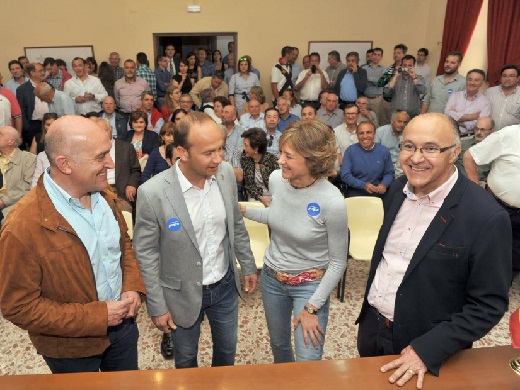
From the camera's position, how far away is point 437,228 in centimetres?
143

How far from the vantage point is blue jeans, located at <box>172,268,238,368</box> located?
6.56ft

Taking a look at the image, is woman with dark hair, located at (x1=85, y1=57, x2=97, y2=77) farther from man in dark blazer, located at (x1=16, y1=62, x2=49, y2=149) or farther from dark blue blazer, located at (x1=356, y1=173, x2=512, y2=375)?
dark blue blazer, located at (x1=356, y1=173, x2=512, y2=375)

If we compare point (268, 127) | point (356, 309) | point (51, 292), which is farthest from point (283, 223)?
point (268, 127)

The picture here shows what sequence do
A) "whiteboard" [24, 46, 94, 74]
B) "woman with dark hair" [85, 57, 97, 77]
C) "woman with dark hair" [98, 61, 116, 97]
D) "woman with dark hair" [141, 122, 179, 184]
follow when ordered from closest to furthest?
"woman with dark hair" [141, 122, 179, 184] < "woman with dark hair" [85, 57, 97, 77] < "woman with dark hair" [98, 61, 116, 97] < "whiteboard" [24, 46, 94, 74]

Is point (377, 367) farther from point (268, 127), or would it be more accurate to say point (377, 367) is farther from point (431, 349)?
point (268, 127)

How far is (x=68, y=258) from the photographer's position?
4.92 ft

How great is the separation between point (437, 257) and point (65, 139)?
1.41m

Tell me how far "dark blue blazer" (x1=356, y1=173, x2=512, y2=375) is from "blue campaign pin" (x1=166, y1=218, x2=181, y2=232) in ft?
3.12

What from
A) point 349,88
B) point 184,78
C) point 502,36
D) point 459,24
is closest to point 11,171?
point 184,78

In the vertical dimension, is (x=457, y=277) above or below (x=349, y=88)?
below

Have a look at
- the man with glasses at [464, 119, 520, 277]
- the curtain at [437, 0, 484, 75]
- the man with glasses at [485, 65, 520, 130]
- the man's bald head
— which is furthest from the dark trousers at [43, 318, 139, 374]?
the curtain at [437, 0, 484, 75]

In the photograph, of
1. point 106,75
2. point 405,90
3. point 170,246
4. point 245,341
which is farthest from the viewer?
point 106,75

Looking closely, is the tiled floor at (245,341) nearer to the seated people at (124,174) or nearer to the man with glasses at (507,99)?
the seated people at (124,174)

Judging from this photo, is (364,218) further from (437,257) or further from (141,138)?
(141,138)
